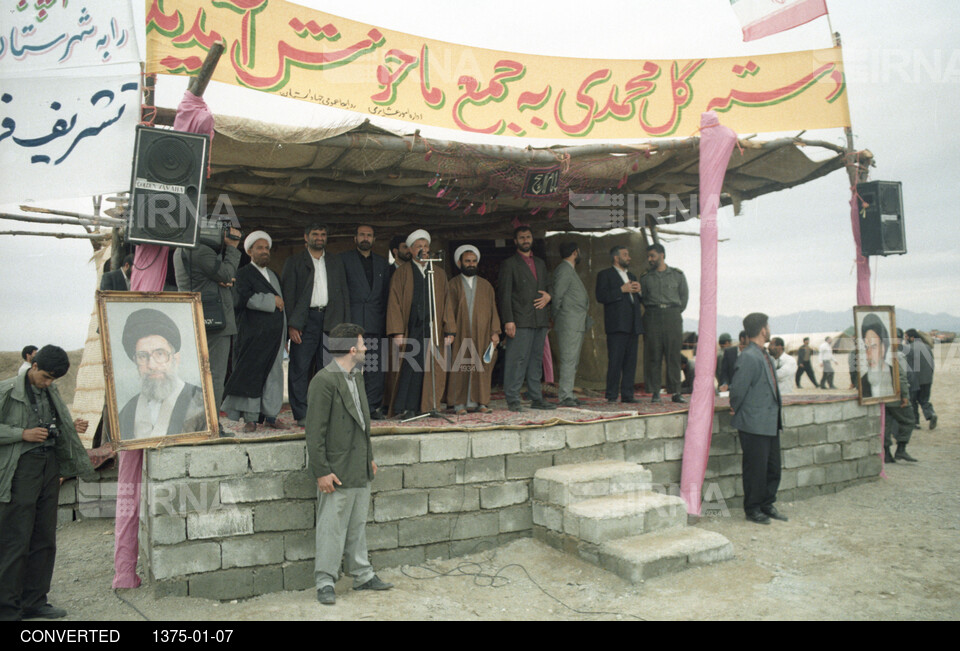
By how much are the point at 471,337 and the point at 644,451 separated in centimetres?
197

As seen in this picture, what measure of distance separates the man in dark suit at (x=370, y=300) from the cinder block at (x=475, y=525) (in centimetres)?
141

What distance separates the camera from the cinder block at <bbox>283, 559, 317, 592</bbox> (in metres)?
4.50

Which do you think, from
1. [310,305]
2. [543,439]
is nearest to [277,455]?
[310,305]

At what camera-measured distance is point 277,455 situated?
14.8 feet

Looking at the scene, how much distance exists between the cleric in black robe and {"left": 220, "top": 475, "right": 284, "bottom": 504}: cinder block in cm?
93

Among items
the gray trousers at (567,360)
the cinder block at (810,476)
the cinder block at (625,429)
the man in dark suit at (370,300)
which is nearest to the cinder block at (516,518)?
the cinder block at (625,429)

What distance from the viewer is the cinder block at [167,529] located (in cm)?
409

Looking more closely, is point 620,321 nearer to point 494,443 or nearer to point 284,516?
point 494,443

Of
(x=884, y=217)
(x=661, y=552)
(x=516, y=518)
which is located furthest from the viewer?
(x=884, y=217)

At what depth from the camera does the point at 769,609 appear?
4180 mm

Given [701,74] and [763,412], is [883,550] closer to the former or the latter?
[763,412]

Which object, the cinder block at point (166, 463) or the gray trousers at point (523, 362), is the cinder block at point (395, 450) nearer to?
the cinder block at point (166, 463)

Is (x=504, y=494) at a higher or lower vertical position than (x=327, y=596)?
higher

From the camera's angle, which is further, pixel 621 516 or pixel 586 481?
pixel 586 481
